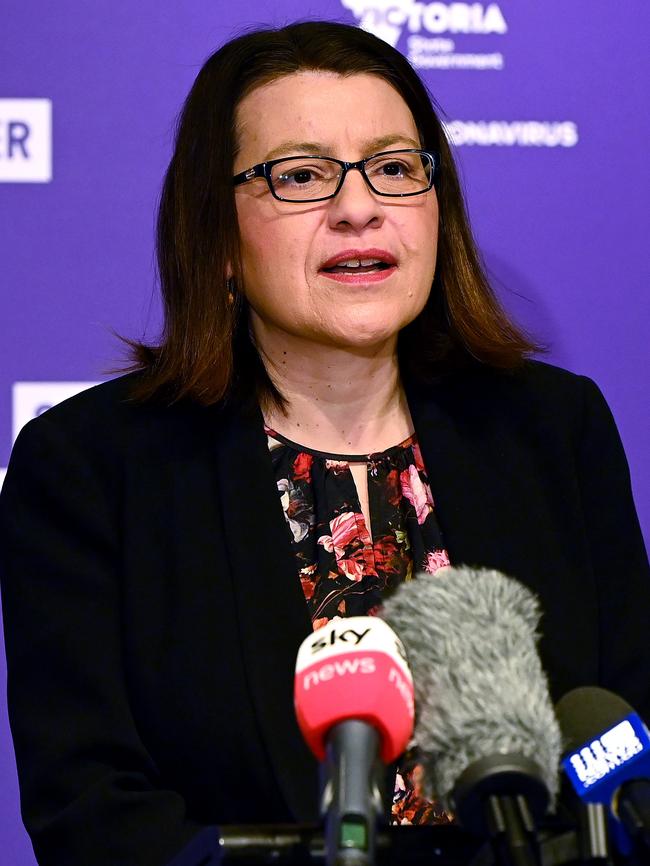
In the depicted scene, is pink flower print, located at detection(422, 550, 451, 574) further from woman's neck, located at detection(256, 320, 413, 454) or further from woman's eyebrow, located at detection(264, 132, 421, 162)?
woman's eyebrow, located at detection(264, 132, 421, 162)

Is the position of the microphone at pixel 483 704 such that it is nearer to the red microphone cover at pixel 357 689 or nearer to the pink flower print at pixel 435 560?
the red microphone cover at pixel 357 689

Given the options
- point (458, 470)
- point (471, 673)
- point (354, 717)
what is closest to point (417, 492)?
point (458, 470)

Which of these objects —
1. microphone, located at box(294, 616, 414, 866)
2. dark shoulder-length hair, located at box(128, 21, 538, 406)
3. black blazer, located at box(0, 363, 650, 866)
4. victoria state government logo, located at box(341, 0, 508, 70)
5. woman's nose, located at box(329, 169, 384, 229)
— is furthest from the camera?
victoria state government logo, located at box(341, 0, 508, 70)

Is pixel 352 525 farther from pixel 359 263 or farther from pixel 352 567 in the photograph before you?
pixel 359 263

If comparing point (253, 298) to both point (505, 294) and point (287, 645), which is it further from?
point (505, 294)

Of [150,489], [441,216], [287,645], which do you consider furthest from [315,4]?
[287,645]

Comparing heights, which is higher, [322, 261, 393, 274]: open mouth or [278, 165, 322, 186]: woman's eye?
[278, 165, 322, 186]: woman's eye

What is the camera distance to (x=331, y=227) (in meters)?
1.85

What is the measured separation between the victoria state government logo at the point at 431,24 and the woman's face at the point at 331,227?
20.8 inches

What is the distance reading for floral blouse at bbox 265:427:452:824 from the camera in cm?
185

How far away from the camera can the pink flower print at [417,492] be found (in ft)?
6.40

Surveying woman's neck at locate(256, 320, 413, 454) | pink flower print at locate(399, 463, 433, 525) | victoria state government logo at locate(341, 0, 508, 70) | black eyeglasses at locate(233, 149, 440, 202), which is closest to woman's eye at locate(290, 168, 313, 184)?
black eyeglasses at locate(233, 149, 440, 202)

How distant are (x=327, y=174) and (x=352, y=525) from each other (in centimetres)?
51

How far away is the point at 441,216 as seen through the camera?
2.13 m
